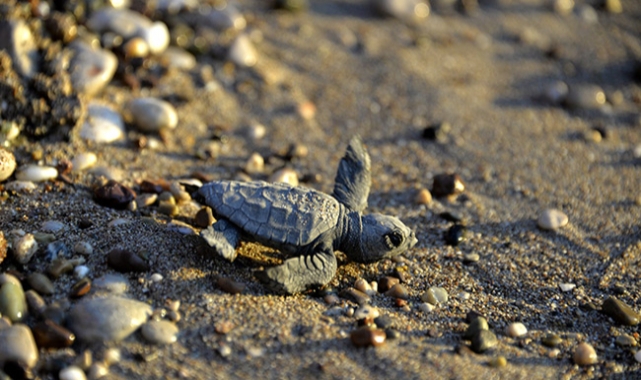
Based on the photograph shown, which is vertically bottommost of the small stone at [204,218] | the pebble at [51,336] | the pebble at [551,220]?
the pebble at [51,336]

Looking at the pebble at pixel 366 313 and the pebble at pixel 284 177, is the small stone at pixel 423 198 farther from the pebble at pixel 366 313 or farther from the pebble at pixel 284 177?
the pebble at pixel 366 313

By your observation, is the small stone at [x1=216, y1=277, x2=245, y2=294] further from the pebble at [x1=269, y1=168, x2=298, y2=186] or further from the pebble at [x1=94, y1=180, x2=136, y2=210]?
the pebble at [x1=269, y1=168, x2=298, y2=186]

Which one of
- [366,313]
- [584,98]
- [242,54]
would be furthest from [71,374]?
[584,98]

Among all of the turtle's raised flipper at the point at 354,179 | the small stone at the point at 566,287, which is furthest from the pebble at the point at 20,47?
the small stone at the point at 566,287

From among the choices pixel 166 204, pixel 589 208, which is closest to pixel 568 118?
pixel 589 208

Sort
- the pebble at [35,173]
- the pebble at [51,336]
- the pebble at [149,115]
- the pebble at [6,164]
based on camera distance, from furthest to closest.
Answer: the pebble at [149,115], the pebble at [35,173], the pebble at [6,164], the pebble at [51,336]

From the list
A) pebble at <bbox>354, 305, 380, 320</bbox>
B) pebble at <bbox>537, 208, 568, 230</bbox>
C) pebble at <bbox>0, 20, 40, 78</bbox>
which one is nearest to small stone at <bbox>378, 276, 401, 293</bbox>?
pebble at <bbox>354, 305, 380, 320</bbox>

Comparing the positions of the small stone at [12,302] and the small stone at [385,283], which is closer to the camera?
the small stone at [12,302]
